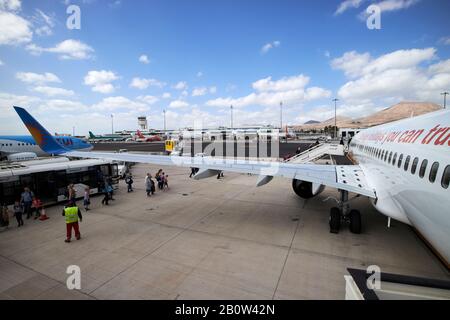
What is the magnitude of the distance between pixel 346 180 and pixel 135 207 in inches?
422

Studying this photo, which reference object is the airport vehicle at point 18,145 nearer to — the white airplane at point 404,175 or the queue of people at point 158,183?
the queue of people at point 158,183

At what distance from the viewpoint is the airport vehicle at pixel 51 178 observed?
12.1 m

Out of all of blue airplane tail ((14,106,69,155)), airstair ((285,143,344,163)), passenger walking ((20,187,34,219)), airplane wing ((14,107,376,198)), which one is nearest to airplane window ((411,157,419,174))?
airplane wing ((14,107,376,198))

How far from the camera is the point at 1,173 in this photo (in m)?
11.7

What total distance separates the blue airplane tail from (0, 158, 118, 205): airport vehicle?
0.93 m

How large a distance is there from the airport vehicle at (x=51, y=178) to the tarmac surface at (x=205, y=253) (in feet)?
4.79

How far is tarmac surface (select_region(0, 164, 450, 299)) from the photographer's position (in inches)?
237

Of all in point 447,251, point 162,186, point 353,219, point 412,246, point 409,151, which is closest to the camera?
point 447,251

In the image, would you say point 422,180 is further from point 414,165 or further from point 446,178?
point 446,178

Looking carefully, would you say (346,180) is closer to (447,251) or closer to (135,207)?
(447,251)

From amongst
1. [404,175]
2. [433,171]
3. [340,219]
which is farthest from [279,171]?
[433,171]

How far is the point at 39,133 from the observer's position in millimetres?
Result: 14383

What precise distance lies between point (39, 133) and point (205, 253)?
13.4m
